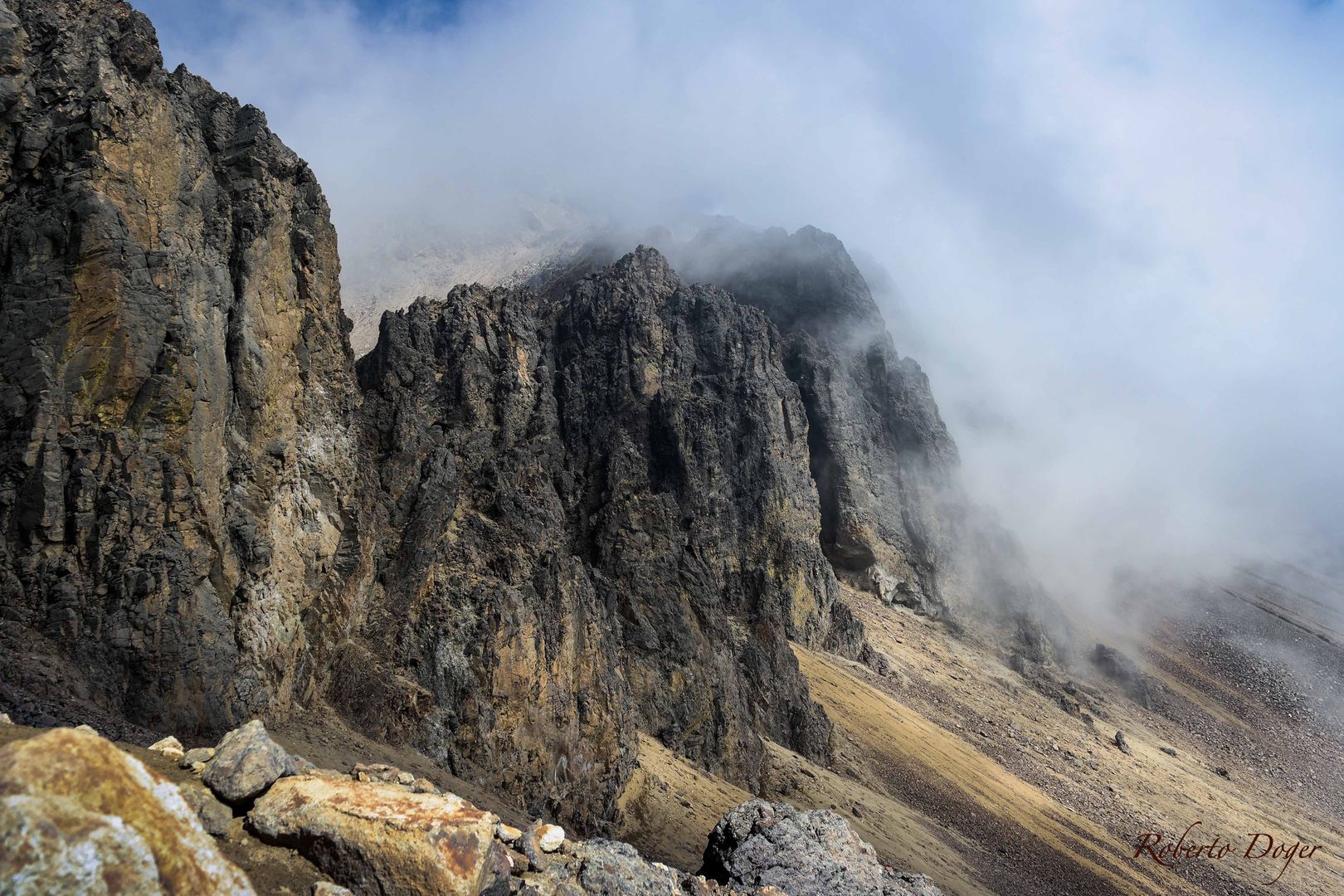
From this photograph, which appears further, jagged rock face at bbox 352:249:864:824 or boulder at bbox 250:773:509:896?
jagged rock face at bbox 352:249:864:824

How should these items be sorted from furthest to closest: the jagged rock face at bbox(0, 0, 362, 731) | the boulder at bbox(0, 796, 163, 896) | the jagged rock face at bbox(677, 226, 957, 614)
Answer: the jagged rock face at bbox(677, 226, 957, 614) < the jagged rock face at bbox(0, 0, 362, 731) < the boulder at bbox(0, 796, 163, 896)

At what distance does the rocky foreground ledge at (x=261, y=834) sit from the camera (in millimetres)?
4895

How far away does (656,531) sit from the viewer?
148ft

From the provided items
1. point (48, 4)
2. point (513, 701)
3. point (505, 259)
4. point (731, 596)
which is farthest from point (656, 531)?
point (505, 259)

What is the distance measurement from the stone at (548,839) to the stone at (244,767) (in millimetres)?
3913

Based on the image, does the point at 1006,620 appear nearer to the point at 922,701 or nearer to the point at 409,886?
the point at 922,701

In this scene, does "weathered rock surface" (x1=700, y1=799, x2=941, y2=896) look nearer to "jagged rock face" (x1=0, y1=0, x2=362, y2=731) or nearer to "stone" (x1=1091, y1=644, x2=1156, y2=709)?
"jagged rock face" (x1=0, y1=0, x2=362, y2=731)

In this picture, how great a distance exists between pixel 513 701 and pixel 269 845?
2003 cm

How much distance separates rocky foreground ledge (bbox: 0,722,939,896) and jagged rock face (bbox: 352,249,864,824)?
14.0 m

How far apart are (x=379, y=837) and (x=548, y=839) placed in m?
Result: 3.51

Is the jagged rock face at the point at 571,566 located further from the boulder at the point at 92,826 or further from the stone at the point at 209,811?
the boulder at the point at 92,826
